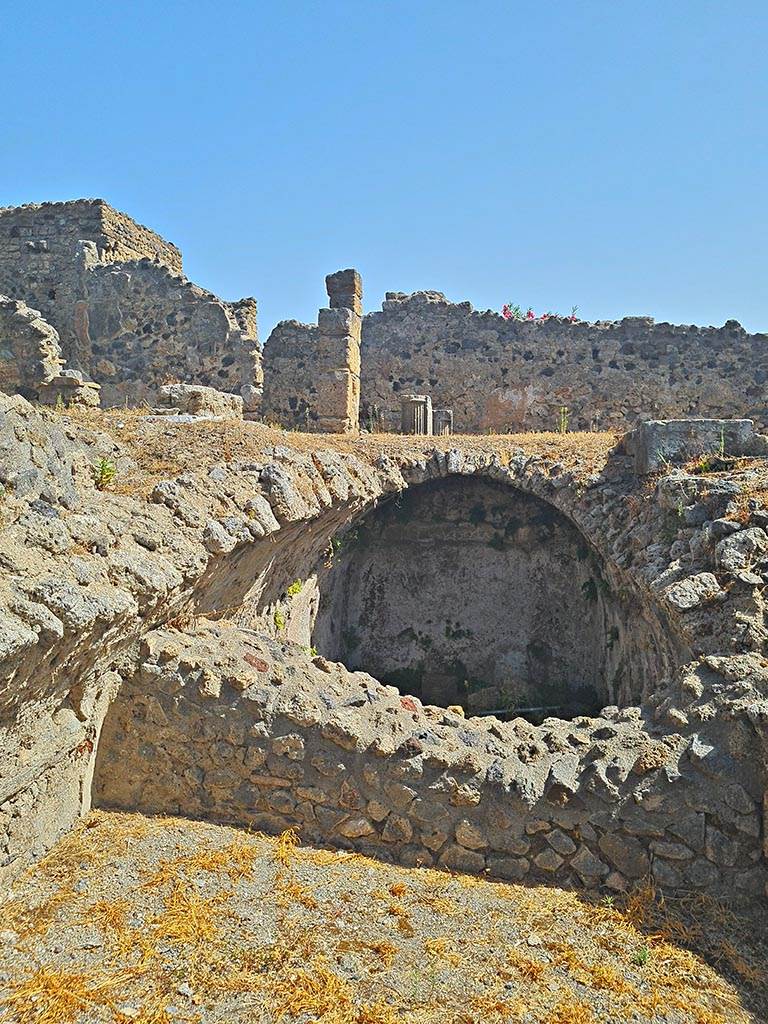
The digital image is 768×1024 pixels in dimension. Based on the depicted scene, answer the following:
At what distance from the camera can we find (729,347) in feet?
51.6

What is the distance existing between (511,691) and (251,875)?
7.22 meters

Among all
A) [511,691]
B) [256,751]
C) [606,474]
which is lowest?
[511,691]

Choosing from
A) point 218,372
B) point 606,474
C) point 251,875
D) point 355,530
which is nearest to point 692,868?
point 251,875

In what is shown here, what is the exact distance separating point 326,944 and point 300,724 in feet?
5.19

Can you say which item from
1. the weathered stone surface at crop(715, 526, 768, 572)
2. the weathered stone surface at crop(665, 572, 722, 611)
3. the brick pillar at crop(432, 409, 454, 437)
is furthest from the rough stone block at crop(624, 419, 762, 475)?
the brick pillar at crop(432, 409, 454, 437)

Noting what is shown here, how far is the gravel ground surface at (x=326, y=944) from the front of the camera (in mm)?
4008

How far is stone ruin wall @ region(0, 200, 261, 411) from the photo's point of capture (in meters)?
14.2

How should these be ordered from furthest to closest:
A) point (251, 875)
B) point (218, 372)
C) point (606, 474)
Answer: point (218, 372) < point (606, 474) < point (251, 875)

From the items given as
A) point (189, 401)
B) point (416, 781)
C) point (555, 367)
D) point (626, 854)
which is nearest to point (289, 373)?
point (189, 401)

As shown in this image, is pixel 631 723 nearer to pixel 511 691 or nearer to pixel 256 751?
pixel 256 751

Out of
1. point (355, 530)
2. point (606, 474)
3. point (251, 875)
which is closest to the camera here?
point (251, 875)

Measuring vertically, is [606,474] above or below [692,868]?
above

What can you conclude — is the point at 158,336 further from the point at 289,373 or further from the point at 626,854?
the point at 626,854

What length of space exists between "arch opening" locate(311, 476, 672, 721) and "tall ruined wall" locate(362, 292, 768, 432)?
4.24m
